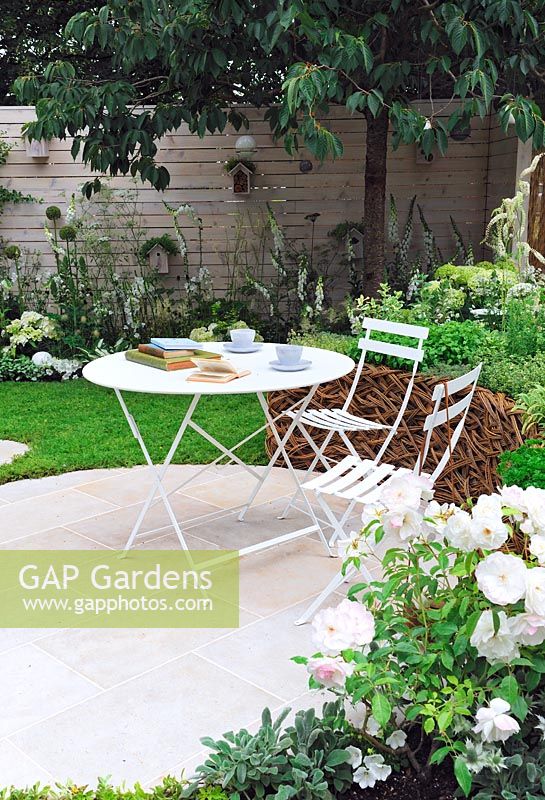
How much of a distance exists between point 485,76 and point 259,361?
259 cm

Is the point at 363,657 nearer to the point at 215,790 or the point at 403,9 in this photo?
the point at 215,790

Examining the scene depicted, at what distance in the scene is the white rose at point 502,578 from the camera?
68.3 inches

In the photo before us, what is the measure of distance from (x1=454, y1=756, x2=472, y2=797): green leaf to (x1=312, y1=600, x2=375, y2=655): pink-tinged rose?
0.31 m

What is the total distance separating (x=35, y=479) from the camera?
184 inches

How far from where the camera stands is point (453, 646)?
1920 mm

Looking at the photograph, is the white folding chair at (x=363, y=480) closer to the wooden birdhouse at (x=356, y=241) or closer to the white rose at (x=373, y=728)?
the white rose at (x=373, y=728)

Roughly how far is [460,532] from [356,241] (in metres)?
6.08

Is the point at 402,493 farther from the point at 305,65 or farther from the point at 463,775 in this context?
the point at 305,65

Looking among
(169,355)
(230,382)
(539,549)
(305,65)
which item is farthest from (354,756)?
(305,65)

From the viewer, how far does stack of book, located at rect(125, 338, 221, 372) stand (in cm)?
356

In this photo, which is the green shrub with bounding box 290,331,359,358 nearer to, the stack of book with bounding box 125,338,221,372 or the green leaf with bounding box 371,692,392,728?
the stack of book with bounding box 125,338,221,372

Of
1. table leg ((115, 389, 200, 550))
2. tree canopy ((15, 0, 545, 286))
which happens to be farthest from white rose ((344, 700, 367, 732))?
tree canopy ((15, 0, 545, 286))

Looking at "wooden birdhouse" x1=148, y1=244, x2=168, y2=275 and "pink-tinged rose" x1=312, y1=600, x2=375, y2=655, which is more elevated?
"wooden birdhouse" x1=148, y1=244, x2=168, y2=275

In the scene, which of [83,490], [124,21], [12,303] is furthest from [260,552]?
[12,303]
